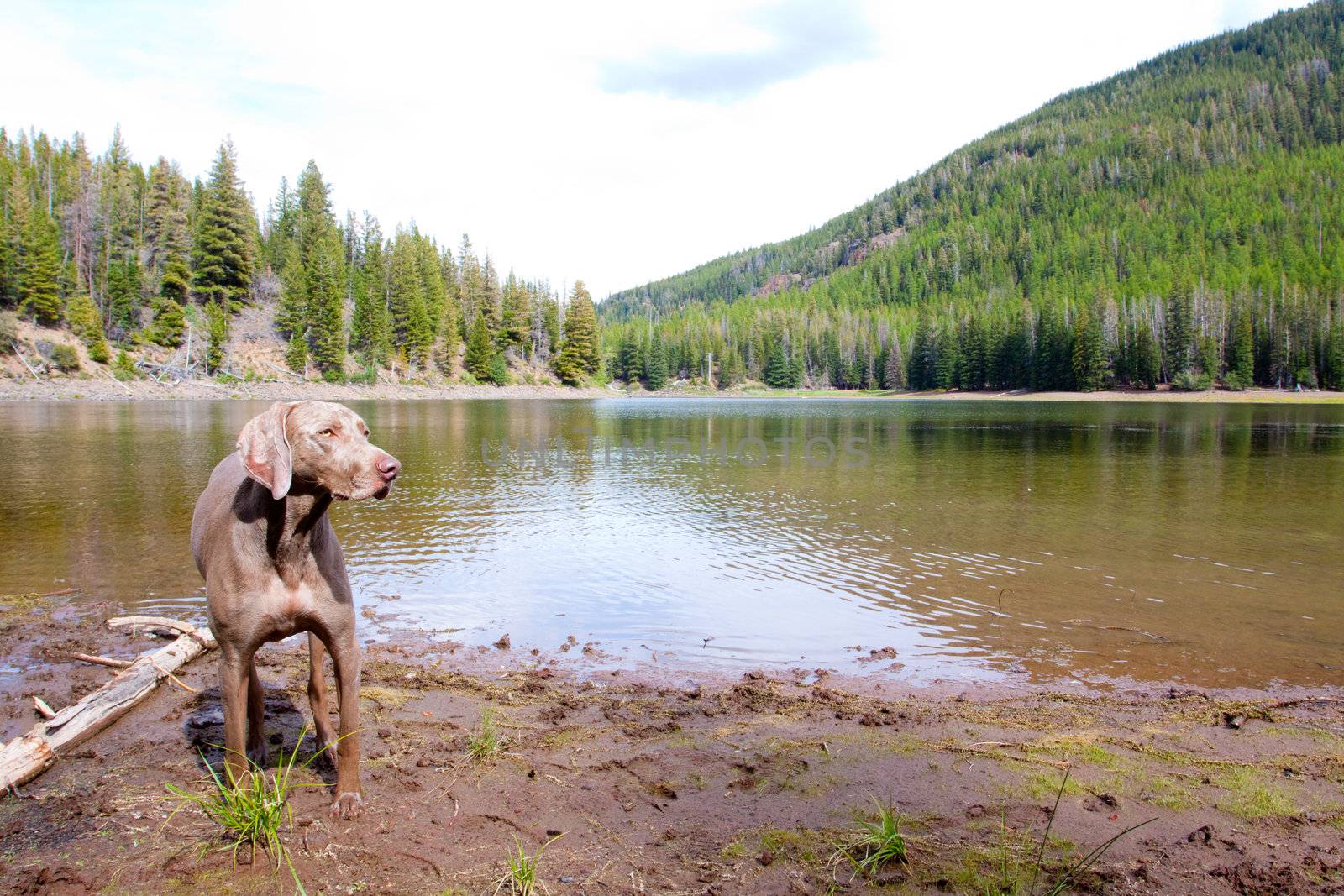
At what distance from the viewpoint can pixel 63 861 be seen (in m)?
3.86

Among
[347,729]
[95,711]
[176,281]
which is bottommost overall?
[95,711]

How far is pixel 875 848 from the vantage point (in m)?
4.11

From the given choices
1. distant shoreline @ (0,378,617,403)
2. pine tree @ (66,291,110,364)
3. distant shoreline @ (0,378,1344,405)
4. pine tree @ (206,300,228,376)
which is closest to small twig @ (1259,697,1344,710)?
distant shoreline @ (0,378,617,403)

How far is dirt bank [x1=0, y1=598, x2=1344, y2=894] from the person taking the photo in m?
3.85

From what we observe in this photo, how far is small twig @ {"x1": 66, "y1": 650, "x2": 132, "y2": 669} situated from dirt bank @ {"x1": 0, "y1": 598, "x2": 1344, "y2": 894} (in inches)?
3.7

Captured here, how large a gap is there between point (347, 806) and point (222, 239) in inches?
4105

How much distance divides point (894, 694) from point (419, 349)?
343ft

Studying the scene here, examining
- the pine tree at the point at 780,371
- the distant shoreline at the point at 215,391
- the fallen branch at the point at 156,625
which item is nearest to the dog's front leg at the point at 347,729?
the fallen branch at the point at 156,625

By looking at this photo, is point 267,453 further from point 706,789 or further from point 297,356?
point 297,356

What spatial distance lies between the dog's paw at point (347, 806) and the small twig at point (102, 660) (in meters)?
3.85

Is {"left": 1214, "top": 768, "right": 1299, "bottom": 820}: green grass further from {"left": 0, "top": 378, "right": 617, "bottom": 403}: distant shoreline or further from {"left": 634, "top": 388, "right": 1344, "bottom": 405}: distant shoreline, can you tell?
{"left": 634, "top": 388, "right": 1344, "bottom": 405}: distant shoreline

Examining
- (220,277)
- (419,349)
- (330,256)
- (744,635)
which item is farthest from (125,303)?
(744,635)

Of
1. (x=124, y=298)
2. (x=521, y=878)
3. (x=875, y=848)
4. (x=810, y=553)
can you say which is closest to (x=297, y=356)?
(x=124, y=298)

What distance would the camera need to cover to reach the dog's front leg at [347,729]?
4434mm
